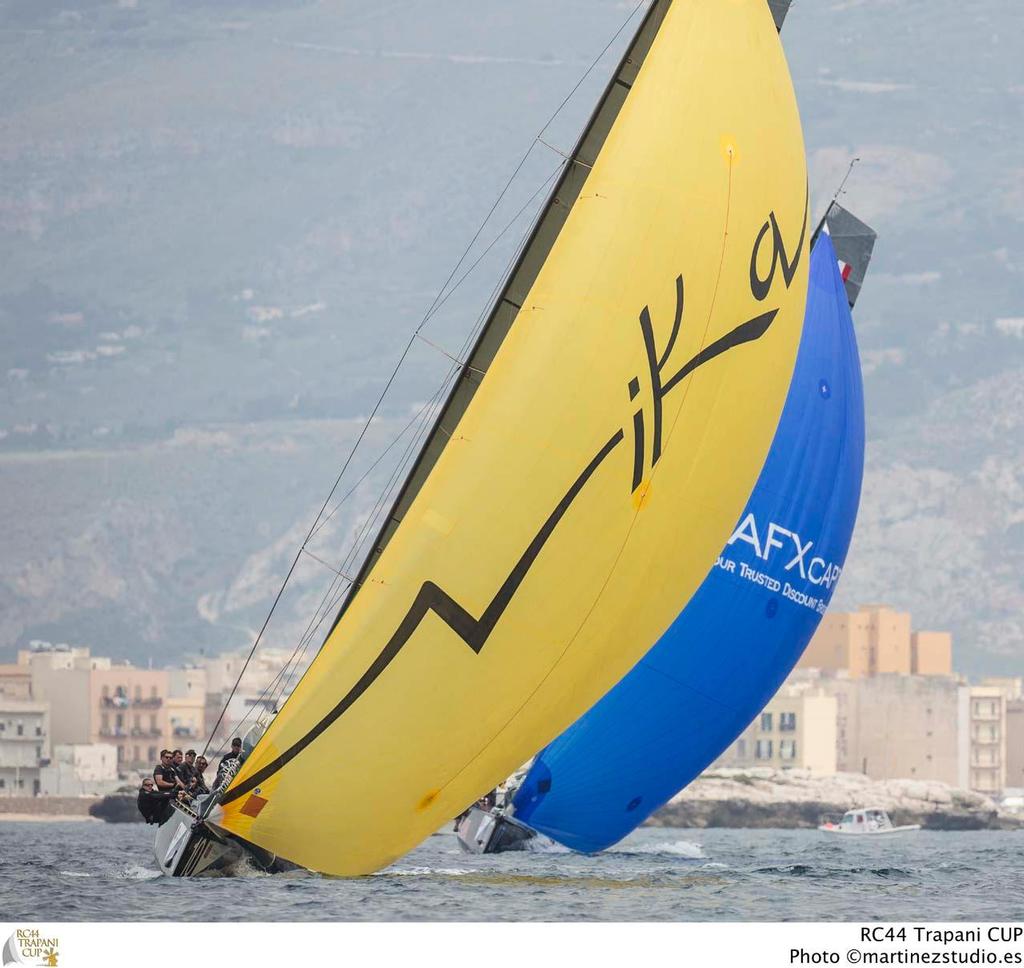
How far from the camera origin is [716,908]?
18.8m

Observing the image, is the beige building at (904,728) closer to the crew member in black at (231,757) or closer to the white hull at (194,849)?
the crew member in black at (231,757)

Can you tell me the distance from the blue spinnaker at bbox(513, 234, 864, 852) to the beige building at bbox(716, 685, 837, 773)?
96479mm

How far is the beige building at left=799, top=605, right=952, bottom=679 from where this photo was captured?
14500 cm

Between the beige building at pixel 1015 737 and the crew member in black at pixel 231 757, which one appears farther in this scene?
the beige building at pixel 1015 737

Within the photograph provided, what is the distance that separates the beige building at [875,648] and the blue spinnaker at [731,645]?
11940cm

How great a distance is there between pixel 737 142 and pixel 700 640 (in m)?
7.11

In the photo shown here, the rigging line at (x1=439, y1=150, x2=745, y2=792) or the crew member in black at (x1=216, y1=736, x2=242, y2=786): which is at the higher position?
the rigging line at (x1=439, y1=150, x2=745, y2=792)

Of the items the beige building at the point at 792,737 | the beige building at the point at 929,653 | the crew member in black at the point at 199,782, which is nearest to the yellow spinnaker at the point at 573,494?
the crew member in black at the point at 199,782

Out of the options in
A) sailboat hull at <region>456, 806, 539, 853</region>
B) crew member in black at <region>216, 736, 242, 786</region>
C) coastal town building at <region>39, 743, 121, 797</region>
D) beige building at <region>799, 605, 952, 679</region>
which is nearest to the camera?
crew member in black at <region>216, 736, 242, 786</region>

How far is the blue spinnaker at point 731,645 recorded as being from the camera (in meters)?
23.8

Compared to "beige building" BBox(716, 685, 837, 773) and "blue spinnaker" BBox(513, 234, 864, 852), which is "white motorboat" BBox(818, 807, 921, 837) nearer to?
"beige building" BBox(716, 685, 837, 773)

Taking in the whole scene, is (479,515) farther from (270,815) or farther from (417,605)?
(270,815)

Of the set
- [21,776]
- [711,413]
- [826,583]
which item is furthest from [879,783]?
[711,413]

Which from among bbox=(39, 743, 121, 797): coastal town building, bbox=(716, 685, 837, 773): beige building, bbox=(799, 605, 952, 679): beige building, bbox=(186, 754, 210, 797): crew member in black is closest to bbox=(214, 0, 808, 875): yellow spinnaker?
bbox=(186, 754, 210, 797): crew member in black
